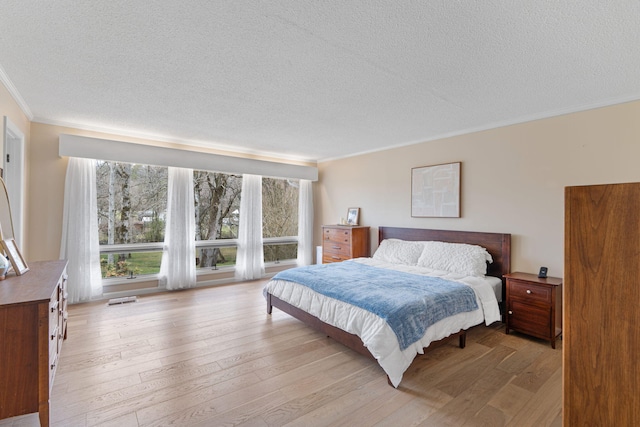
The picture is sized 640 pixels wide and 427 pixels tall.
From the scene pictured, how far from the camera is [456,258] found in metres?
3.68

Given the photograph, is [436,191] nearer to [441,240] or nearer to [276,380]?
[441,240]

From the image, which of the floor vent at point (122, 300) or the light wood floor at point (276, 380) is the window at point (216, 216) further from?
the light wood floor at point (276, 380)

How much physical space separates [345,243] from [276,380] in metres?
3.05

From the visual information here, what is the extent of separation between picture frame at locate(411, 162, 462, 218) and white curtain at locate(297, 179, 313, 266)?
7.93 ft

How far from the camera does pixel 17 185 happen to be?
334cm

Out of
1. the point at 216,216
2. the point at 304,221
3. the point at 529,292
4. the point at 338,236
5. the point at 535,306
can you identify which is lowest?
the point at 535,306

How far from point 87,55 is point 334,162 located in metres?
4.45

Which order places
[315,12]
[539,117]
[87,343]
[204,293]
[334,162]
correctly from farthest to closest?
[334,162] → [204,293] → [539,117] → [87,343] → [315,12]

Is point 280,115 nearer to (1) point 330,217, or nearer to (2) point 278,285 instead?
(2) point 278,285

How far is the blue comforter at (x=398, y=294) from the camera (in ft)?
7.64

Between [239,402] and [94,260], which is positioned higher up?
[94,260]

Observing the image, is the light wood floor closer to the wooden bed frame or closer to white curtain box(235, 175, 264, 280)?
the wooden bed frame

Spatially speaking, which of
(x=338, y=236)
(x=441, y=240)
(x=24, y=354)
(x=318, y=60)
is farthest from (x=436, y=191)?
(x=24, y=354)

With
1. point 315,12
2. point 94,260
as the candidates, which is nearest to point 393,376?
point 315,12
